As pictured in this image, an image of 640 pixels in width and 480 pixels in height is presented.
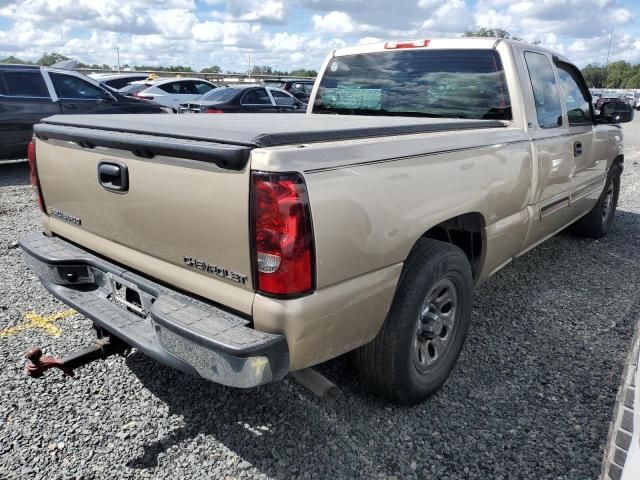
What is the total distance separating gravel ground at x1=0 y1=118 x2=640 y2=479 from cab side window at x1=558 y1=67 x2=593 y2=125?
1.74 m

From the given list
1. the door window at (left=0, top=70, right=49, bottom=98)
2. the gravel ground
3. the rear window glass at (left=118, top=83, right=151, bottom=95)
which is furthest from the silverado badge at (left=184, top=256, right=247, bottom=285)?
the rear window glass at (left=118, top=83, right=151, bottom=95)

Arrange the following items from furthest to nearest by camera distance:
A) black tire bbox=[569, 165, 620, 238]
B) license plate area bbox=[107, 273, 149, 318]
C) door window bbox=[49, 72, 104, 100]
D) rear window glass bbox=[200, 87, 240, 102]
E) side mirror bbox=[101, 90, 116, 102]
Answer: rear window glass bbox=[200, 87, 240, 102]
side mirror bbox=[101, 90, 116, 102]
door window bbox=[49, 72, 104, 100]
black tire bbox=[569, 165, 620, 238]
license plate area bbox=[107, 273, 149, 318]

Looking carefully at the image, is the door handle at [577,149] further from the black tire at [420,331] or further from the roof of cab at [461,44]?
the black tire at [420,331]

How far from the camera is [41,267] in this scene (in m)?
2.67

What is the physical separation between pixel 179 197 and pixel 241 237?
1.14ft

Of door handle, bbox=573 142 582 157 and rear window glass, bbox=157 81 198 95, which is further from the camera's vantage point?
rear window glass, bbox=157 81 198 95

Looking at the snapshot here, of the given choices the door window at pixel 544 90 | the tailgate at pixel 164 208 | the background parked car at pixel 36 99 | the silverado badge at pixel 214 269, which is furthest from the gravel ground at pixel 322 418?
the background parked car at pixel 36 99

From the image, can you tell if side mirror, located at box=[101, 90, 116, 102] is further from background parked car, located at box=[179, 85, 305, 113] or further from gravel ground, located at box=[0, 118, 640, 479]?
gravel ground, located at box=[0, 118, 640, 479]

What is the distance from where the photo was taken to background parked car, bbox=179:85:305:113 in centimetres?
1128

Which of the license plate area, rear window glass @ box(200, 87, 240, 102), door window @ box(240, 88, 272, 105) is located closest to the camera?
the license plate area

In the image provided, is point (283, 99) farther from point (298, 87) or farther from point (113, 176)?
point (113, 176)

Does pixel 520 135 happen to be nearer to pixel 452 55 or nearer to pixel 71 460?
pixel 452 55

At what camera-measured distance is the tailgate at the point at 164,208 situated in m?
1.91

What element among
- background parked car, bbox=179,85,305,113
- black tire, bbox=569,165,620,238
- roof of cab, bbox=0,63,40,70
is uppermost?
roof of cab, bbox=0,63,40,70
